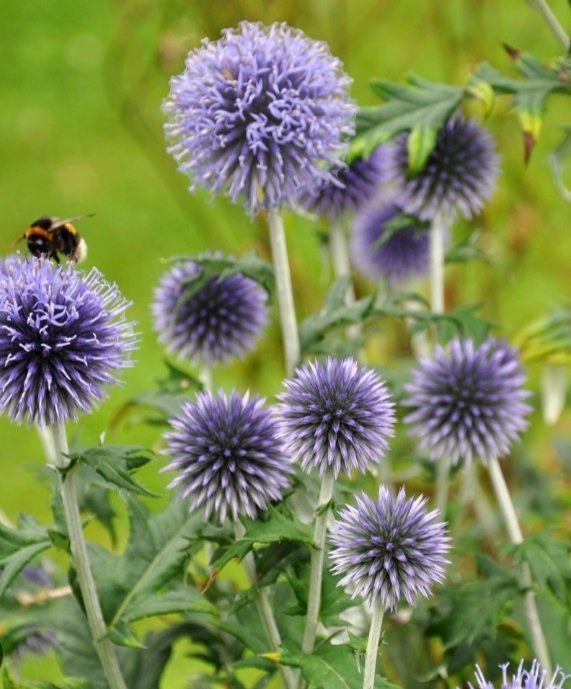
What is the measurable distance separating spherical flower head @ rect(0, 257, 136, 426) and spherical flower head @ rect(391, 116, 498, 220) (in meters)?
0.91

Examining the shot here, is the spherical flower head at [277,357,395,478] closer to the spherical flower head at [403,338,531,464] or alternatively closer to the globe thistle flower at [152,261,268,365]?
the spherical flower head at [403,338,531,464]

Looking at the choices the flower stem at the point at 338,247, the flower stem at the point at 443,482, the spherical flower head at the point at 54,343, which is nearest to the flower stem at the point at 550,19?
the flower stem at the point at 338,247

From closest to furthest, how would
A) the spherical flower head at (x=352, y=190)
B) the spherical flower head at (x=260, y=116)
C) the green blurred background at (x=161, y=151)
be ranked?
1. the spherical flower head at (x=260, y=116)
2. the spherical flower head at (x=352, y=190)
3. the green blurred background at (x=161, y=151)

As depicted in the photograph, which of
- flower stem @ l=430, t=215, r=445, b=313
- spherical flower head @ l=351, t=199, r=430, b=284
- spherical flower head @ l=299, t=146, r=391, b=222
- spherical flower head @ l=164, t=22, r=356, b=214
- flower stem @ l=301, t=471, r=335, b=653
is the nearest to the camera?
flower stem @ l=301, t=471, r=335, b=653

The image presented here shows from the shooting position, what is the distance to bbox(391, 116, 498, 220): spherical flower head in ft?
7.55

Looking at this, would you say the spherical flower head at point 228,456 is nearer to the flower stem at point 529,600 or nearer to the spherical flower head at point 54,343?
the spherical flower head at point 54,343

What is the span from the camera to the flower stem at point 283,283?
1870 mm

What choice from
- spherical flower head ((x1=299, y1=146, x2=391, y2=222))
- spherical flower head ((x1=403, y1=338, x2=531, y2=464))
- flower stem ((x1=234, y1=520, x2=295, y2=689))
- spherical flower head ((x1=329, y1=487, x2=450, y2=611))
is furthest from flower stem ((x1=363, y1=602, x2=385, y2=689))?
spherical flower head ((x1=299, y1=146, x2=391, y2=222))

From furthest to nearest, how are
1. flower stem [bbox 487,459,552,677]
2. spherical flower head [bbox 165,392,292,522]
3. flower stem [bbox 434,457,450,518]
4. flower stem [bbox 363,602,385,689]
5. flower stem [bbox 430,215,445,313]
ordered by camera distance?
flower stem [bbox 430,215,445,313] < flower stem [bbox 434,457,450,518] < flower stem [bbox 487,459,552,677] < spherical flower head [bbox 165,392,292,522] < flower stem [bbox 363,602,385,689]

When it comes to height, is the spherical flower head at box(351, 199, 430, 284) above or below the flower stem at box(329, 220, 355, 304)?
above

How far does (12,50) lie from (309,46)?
5965 mm

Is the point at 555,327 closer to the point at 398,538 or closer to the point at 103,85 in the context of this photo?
the point at 398,538

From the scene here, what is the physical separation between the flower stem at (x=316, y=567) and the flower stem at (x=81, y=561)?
29cm

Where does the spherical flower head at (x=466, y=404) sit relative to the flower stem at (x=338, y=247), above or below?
below
